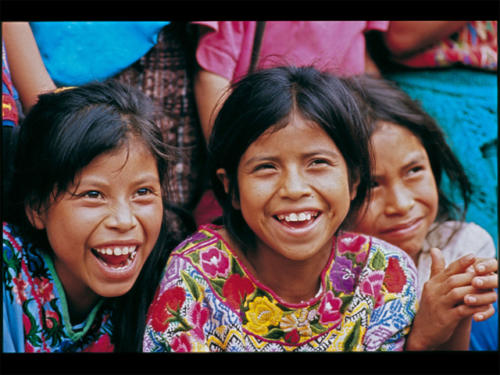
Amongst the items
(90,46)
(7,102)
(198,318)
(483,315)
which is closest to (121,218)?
(198,318)

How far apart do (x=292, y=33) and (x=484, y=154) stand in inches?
38.6

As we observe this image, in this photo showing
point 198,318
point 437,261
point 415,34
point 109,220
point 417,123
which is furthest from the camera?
point 415,34

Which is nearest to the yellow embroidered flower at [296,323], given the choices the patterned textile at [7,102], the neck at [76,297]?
the neck at [76,297]

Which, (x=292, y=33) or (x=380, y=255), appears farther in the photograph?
(x=292, y=33)

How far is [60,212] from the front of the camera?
5.89 ft

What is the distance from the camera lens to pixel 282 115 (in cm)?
183

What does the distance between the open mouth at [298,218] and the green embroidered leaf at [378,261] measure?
11.5 inches

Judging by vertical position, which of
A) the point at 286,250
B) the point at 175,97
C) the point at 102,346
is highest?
the point at 175,97

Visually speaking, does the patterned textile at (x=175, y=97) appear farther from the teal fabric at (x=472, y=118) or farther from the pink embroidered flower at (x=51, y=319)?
the teal fabric at (x=472, y=118)

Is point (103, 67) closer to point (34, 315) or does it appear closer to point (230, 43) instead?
point (230, 43)

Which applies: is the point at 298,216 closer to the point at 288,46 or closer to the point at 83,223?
the point at 83,223

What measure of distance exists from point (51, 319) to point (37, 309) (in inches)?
2.2

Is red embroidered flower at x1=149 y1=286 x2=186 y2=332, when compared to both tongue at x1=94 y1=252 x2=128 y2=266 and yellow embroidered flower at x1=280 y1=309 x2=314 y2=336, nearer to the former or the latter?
tongue at x1=94 y1=252 x2=128 y2=266
